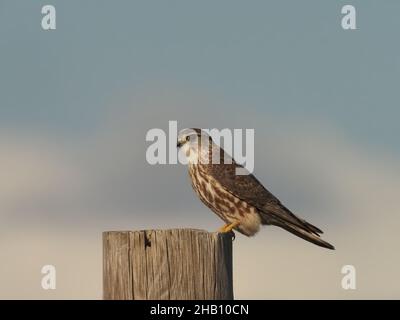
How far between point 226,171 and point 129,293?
16.7 ft

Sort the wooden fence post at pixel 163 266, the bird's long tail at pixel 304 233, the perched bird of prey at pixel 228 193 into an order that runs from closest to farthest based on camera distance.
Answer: the wooden fence post at pixel 163 266
the bird's long tail at pixel 304 233
the perched bird of prey at pixel 228 193

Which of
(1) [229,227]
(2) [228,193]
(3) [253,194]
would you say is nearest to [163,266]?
(1) [229,227]

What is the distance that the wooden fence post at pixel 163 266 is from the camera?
6.12 meters

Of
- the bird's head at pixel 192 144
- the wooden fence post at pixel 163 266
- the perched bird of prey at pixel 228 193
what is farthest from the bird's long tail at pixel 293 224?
the wooden fence post at pixel 163 266

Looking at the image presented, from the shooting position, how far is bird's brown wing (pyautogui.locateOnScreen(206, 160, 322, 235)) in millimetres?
10922

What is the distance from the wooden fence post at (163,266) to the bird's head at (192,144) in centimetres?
477

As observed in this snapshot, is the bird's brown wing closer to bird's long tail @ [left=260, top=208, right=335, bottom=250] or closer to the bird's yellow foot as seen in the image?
bird's long tail @ [left=260, top=208, right=335, bottom=250]

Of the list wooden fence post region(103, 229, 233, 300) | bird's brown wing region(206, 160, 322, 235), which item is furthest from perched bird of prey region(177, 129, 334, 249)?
wooden fence post region(103, 229, 233, 300)

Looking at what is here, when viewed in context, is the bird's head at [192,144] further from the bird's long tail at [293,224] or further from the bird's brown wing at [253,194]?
the bird's long tail at [293,224]

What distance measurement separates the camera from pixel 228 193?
10930 mm

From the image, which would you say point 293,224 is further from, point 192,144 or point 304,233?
point 192,144

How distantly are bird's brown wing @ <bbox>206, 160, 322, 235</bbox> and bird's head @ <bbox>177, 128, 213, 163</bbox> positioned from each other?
0.25 metres
